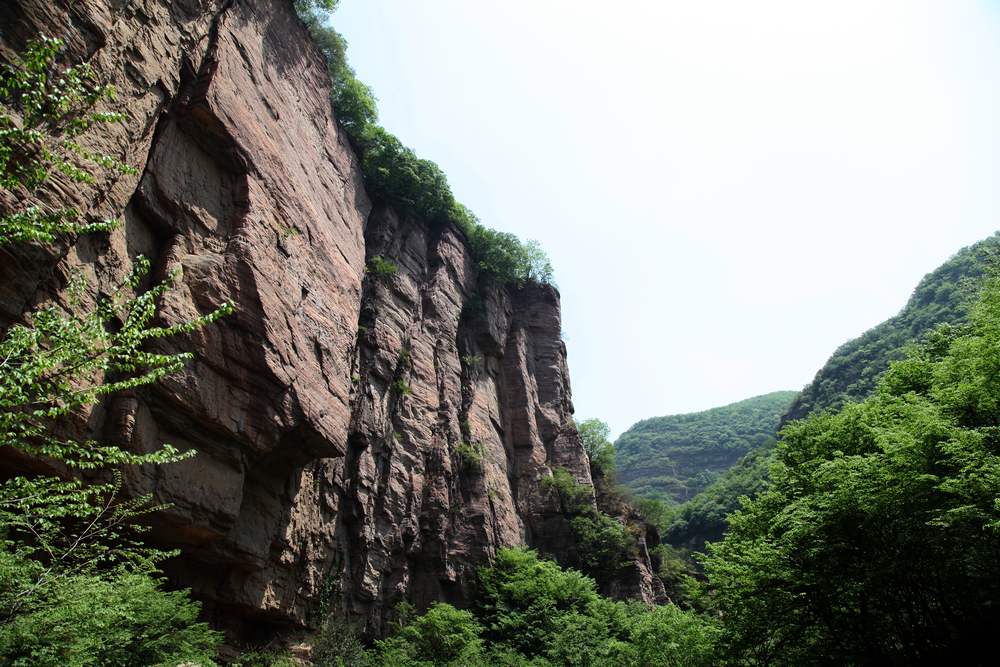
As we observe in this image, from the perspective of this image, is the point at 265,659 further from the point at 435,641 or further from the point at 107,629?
the point at 107,629

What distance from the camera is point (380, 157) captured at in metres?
33.4

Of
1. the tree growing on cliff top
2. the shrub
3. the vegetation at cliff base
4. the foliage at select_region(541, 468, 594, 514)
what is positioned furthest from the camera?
the foliage at select_region(541, 468, 594, 514)

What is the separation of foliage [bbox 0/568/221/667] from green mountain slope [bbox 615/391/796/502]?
93.7 meters

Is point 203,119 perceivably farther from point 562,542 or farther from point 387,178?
point 562,542

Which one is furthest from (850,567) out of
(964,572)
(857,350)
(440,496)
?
(857,350)

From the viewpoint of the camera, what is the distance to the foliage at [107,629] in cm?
973

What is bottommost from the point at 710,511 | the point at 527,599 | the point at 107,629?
the point at 107,629

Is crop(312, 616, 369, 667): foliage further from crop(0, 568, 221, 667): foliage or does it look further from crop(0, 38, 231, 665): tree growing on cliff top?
crop(0, 38, 231, 665): tree growing on cliff top

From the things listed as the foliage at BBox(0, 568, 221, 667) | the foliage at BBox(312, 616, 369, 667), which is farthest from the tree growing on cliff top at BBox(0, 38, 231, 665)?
the foliage at BBox(312, 616, 369, 667)

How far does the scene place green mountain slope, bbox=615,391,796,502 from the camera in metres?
108

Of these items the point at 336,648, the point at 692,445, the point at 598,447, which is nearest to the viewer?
the point at 336,648

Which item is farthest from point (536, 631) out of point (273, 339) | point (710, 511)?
point (710, 511)

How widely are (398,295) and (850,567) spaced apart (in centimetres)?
2262

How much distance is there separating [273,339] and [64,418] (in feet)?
18.5
